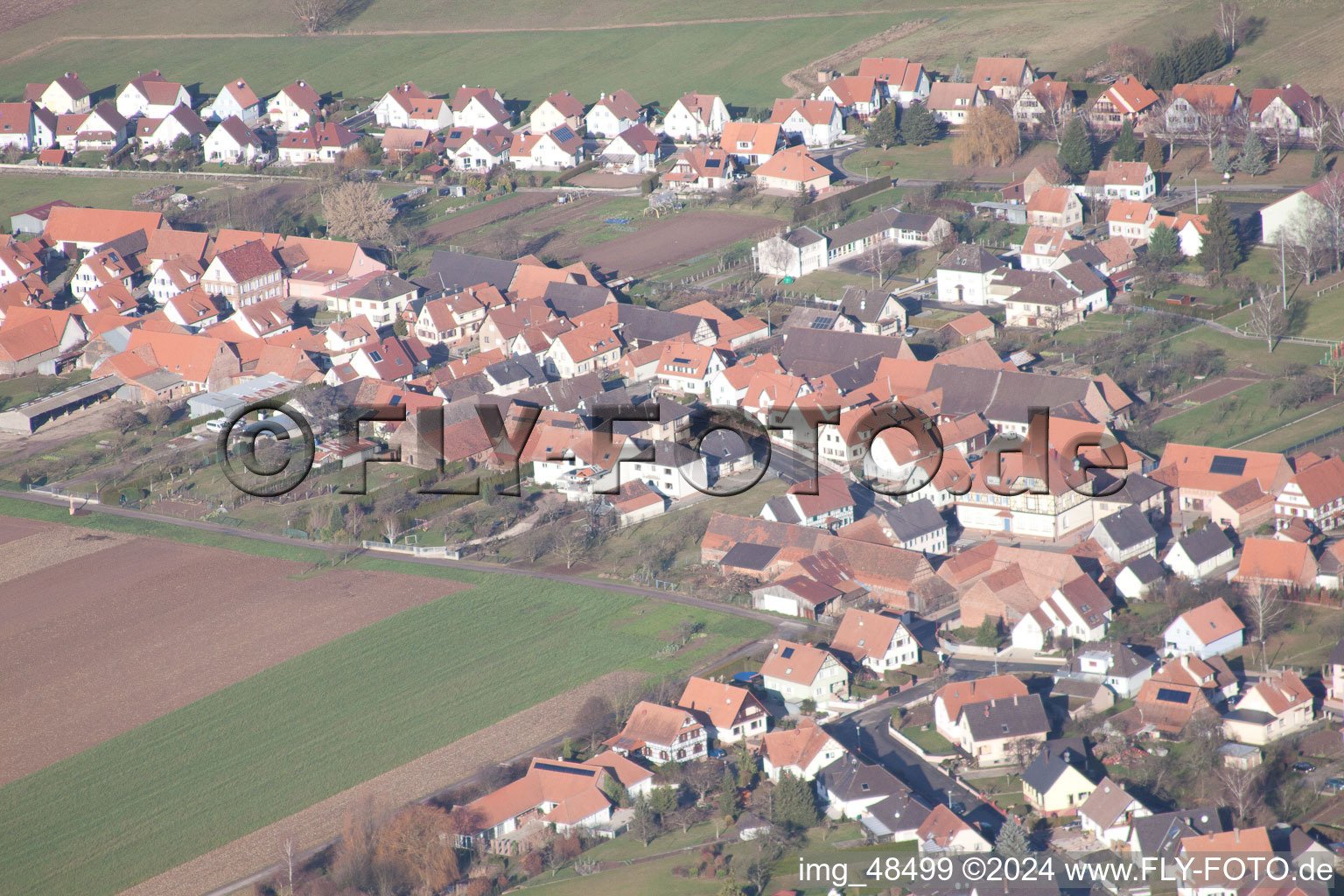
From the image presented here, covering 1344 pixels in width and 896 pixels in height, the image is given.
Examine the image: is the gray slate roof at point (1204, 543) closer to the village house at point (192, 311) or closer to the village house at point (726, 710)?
the village house at point (726, 710)

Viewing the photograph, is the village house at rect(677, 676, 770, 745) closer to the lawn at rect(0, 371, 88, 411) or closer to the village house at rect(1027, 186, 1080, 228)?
the lawn at rect(0, 371, 88, 411)

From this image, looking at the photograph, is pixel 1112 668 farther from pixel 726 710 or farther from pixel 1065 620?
pixel 726 710

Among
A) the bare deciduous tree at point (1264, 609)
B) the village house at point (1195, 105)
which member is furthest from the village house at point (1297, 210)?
the bare deciduous tree at point (1264, 609)

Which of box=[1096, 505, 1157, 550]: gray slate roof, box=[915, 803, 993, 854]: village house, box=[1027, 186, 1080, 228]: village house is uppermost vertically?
box=[1027, 186, 1080, 228]: village house

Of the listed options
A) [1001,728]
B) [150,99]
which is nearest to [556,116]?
[150,99]

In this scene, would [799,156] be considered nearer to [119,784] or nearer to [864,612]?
[864,612]

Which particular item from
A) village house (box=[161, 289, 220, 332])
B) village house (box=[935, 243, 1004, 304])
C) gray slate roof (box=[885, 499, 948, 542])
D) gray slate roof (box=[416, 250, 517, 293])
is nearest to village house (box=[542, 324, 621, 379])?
gray slate roof (box=[416, 250, 517, 293])

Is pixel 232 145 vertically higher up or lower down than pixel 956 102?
higher up
